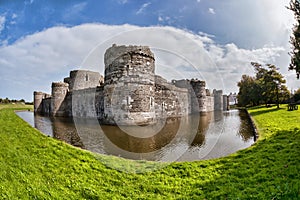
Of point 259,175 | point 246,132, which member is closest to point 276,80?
point 246,132

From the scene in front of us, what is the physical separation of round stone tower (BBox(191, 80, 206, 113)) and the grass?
23.4 meters

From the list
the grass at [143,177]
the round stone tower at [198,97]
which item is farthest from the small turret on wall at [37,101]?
the grass at [143,177]

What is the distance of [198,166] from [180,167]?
1.67 feet

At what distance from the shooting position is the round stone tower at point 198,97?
1171 inches

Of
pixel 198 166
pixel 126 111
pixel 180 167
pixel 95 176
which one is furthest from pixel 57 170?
pixel 126 111

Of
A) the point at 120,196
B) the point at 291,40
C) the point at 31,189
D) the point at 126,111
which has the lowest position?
the point at 120,196

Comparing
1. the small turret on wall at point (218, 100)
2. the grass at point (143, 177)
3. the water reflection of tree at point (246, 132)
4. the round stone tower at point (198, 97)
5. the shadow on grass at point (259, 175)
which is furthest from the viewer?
the small turret on wall at point (218, 100)

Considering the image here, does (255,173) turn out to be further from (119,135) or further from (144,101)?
(144,101)

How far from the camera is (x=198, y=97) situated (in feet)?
98.3

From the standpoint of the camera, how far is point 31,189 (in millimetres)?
3934

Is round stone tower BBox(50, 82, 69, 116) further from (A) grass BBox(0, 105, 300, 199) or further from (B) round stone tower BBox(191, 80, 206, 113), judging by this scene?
A: (A) grass BBox(0, 105, 300, 199)

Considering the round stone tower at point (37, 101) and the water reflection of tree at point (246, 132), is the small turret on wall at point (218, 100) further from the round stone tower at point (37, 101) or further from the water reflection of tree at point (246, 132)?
the round stone tower at point (37, 101)

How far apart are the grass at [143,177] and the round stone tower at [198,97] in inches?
920

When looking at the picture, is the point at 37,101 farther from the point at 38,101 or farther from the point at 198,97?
the point at 198,97
